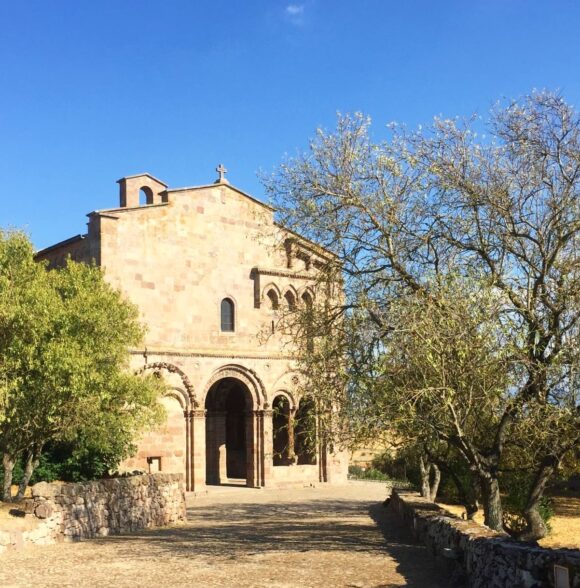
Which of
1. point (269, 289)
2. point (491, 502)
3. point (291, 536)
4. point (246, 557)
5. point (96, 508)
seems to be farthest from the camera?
point (269, 289)

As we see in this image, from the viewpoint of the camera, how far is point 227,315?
3142 centimetres

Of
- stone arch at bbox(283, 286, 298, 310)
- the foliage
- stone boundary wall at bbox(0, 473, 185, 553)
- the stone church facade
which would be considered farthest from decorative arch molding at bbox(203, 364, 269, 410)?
the foliage

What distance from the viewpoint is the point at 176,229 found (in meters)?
30.1

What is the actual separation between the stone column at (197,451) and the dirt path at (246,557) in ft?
24.8

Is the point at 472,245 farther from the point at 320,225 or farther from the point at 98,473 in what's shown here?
the point at 98,473

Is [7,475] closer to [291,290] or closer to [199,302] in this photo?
[199,302]

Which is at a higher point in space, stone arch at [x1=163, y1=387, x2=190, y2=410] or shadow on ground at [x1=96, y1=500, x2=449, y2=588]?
stone arch at [x1=163, y1=387, x2=190, y2=410]

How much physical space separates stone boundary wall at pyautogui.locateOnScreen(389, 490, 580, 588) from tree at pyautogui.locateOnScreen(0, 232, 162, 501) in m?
8.77

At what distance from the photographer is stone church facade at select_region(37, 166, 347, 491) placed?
2859cm

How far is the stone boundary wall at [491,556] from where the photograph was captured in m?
8.52

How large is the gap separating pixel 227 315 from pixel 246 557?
1793 cm

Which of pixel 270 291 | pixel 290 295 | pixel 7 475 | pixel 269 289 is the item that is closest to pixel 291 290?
pixel 290 295

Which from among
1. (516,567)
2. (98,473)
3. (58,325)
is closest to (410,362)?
(516,567)

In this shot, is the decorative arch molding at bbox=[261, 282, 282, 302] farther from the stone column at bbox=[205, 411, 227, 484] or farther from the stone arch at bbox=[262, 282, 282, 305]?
the stone column at bbox=[205, 411, 227, 484]
